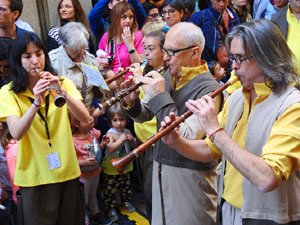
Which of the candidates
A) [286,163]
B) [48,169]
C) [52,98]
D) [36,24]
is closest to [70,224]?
[48,169]

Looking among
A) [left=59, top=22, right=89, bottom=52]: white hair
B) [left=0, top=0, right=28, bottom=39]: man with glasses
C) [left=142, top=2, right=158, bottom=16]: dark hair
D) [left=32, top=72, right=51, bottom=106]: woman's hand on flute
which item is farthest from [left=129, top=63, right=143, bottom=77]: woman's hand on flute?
[left=142, top=2, right=158, bottom=16]: dark hair

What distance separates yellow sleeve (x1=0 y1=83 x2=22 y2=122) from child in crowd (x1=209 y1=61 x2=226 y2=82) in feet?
9.42

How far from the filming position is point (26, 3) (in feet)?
18.4

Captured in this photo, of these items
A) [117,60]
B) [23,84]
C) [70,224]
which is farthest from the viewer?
[117,60]

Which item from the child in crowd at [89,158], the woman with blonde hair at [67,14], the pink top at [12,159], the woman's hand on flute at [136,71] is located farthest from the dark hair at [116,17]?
the pink top at [12,159]

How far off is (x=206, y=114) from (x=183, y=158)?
27.1 inches

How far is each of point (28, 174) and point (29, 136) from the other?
31 centimetres

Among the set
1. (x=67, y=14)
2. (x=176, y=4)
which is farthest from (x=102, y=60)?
(x=176, y=4)

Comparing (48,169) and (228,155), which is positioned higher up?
(228,155)

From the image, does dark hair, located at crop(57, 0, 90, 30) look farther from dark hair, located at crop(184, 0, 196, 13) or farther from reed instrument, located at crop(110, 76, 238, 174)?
reed instrument, located at crop(110, 76, 238, 174)

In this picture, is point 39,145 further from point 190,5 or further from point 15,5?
point 190,5

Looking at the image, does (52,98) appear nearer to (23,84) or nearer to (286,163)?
(23,84)

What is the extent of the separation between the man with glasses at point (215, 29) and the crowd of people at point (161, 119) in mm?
16

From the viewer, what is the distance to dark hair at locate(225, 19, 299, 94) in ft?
6.40
